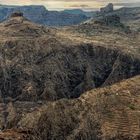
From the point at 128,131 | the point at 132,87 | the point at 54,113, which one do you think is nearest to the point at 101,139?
the point at 128,131

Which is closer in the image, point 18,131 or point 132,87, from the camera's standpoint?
point 18,131

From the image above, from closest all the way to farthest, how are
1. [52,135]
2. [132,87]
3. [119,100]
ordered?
[52,135] → [119,100] → [132,87]

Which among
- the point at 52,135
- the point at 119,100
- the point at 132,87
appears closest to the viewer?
the point at 52,135

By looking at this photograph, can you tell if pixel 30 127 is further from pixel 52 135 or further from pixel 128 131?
pixel 128 131

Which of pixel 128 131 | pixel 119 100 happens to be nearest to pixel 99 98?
pixel 119 100

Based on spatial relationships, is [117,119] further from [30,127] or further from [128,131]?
[30,127]

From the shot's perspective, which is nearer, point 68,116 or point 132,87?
point 68,116

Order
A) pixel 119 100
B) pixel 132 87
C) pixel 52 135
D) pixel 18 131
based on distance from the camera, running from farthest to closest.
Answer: pixel 132 87 < pixel 119 100 < pixel 52 135 < pixel 18 131

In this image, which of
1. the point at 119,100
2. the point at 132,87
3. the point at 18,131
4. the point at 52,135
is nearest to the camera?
the point at 18,131
